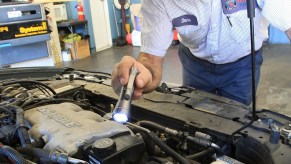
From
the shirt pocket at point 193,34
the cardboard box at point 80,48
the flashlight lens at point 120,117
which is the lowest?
the cardboard box at point 80,48

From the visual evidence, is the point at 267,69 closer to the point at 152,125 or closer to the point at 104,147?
the point at 152,125

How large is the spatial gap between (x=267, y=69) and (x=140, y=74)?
3084mm

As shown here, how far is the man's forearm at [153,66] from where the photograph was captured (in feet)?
3.82

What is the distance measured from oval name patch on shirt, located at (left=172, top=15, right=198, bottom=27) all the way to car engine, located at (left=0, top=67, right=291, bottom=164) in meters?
0.29

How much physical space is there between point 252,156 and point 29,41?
2.75 m

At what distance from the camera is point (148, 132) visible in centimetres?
78

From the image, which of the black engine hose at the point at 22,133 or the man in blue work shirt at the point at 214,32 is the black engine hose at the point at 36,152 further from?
the man in blue work shirt at the point at 214,32

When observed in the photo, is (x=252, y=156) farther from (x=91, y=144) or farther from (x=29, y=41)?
(x=29, y=41)

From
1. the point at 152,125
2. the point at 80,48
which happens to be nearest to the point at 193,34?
the point at 152,125

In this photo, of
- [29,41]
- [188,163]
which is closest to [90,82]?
[188,163]

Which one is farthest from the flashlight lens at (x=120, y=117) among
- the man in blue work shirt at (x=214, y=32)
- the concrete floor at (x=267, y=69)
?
the concrete floor at (x=267, y=69)

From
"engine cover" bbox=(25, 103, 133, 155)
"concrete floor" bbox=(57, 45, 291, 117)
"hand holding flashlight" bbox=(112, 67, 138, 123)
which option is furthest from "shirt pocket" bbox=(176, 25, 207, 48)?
"concrete floor" bbox=(57, 45, 291, 117)

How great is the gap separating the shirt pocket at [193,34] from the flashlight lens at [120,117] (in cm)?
56

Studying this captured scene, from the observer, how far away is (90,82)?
138 centimetres
